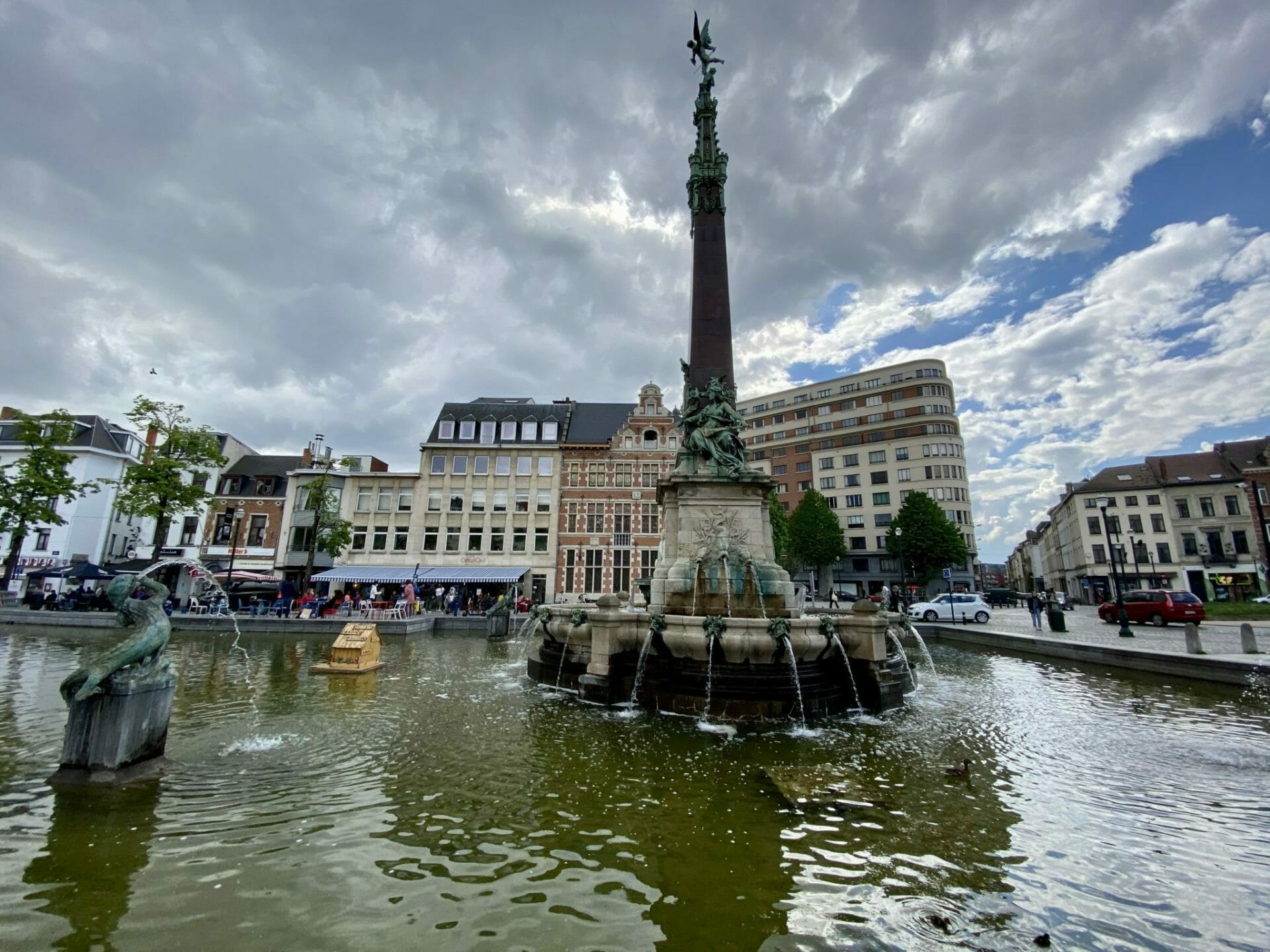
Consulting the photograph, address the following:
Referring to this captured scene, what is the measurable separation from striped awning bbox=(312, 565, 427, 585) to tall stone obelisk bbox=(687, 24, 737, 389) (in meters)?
30.7

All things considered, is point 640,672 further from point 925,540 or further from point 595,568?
point 925,540

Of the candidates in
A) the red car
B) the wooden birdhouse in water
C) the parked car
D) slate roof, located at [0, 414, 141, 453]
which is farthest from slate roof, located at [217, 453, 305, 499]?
the parked car

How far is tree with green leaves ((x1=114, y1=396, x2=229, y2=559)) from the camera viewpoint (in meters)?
30.4

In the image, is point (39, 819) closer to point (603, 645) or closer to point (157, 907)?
point (157, 907)

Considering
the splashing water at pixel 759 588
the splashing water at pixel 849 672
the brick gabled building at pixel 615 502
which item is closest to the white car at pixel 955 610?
the brick gabled building at pixel 615 502

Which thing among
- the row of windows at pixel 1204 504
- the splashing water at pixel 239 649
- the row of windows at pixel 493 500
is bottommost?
the splashing water at pixel 239 649

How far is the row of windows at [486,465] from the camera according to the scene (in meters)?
43.7

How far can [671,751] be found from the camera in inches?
281

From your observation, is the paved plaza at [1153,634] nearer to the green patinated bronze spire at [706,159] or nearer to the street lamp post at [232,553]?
the green patinated bronze spire at [706,159]

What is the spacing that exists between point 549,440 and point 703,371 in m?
30.3

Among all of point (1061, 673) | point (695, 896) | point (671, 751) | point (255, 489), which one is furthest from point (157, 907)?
point (255, 489)

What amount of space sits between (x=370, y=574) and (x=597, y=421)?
67.4 ft

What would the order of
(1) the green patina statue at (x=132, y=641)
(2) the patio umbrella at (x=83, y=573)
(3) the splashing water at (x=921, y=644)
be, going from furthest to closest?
1. (2) the patio umbrella at (x=83, y=573)
2. (3) the splashing water at (x=921, y=644)
3. (1) the green patina statue at (x=132, y=641)

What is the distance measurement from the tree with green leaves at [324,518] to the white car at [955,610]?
35807 millimetres
